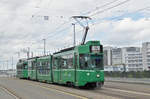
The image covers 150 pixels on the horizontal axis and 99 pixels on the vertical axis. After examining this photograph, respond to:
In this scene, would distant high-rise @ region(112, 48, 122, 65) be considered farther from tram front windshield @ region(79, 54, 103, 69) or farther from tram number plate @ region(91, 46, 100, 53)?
tram front windshield @ region(79, 54, 103, 69)

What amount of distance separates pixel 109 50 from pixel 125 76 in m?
148

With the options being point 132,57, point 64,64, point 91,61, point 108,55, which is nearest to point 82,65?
point 91,61

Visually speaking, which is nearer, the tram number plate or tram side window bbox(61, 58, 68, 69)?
the tram number plate

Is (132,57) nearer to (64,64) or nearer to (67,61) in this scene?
(64,64)

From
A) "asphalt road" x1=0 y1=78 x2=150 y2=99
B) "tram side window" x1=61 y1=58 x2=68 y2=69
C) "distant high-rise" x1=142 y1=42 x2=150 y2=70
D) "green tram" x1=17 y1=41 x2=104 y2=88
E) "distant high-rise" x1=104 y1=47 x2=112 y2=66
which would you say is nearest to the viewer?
"asphalt road" x1=0 y1=78 x2=150 y2=99

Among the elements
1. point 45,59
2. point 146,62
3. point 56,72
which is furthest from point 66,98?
point 146,62

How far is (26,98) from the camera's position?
17500 mm

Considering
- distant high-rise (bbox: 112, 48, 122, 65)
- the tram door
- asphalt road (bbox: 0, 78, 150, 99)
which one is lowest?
asphalt road (bbox: 0, 78, 150, 99)

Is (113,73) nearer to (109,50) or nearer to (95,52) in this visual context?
(95,52)

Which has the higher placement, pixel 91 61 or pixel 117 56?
pixel 117 56

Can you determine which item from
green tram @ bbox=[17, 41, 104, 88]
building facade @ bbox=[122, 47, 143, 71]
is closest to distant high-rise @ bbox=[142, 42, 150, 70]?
building facade @ bbox=[122, 47, 143, 71]

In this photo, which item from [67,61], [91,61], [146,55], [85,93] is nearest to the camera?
[85,93]

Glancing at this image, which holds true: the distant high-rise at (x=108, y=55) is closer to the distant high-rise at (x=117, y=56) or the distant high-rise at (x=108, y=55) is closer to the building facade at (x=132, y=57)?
the distant high-rise at (x=117, y=56)

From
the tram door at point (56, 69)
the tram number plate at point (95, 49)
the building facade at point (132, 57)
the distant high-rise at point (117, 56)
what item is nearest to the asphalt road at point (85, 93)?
A: the tram number plate at point (95, 49)
